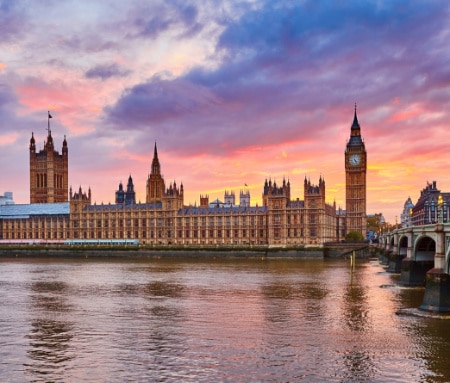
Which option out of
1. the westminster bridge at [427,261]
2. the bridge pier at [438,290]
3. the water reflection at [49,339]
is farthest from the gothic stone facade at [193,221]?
the bridge pier at [438,290]

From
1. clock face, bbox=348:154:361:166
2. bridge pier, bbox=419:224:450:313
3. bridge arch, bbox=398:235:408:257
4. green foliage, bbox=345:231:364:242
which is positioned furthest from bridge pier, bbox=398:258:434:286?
clock face, bbox=348:154:361:166

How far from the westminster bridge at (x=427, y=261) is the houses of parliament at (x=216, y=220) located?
192 feet

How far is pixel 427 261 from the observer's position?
214ft

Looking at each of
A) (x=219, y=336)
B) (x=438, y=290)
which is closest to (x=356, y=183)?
(x=438, y=290)

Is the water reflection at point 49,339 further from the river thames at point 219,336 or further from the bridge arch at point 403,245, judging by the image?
the bridge arch at point 403,245

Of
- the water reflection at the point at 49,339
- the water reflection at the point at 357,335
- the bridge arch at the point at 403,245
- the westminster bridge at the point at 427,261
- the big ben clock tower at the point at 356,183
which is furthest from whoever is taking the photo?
the big ben clock tower at the point at 356,183

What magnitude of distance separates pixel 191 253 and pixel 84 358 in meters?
119

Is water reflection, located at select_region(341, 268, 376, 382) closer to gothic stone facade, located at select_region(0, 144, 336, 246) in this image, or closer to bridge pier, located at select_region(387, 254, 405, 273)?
bridge pier, located at select_region(387, 254, 405, 273)

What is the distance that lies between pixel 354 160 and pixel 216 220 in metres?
53.6

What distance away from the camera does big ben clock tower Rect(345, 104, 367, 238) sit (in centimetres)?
18312

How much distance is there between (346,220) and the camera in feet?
605

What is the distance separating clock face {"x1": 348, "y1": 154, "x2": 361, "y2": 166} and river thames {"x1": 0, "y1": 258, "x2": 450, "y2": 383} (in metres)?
130

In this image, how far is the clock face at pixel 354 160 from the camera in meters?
189

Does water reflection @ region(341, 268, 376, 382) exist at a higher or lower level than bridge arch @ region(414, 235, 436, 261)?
lower
